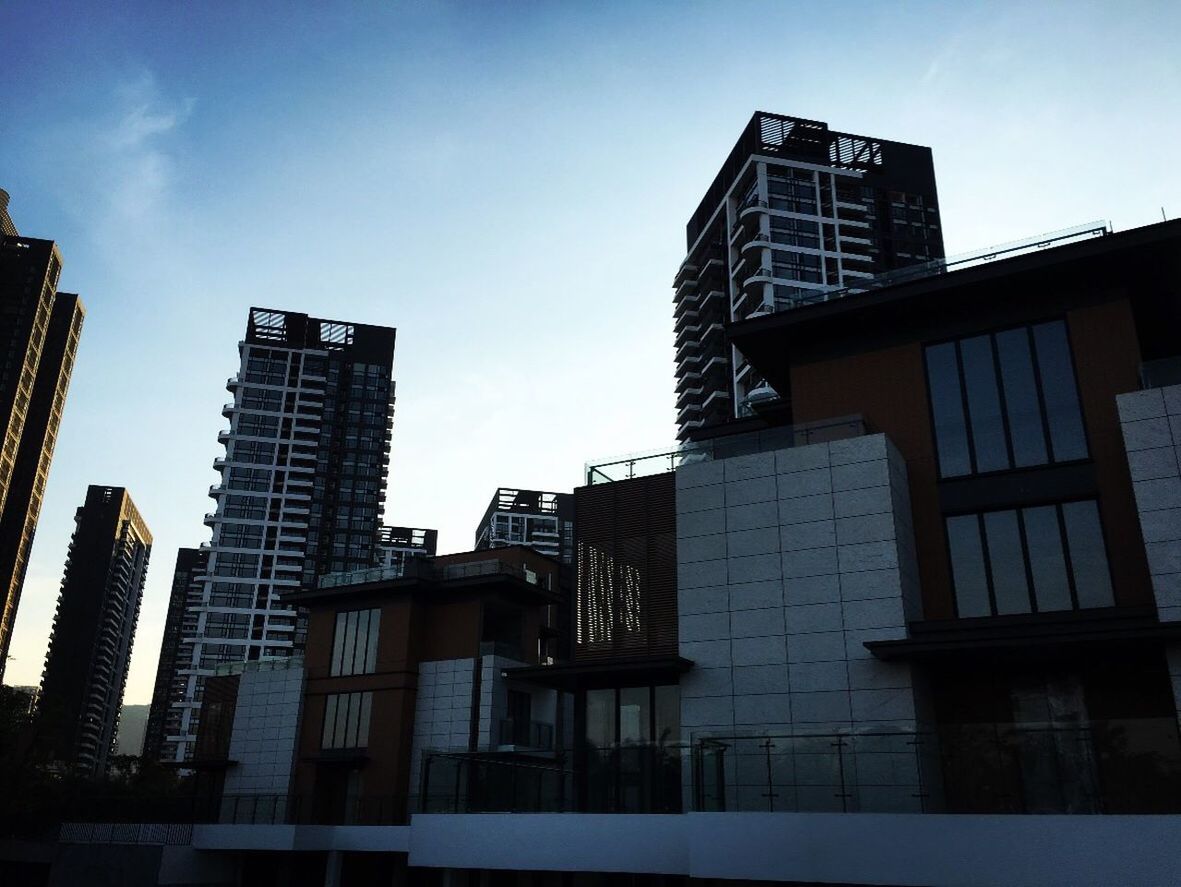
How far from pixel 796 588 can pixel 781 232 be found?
7799 centimetres

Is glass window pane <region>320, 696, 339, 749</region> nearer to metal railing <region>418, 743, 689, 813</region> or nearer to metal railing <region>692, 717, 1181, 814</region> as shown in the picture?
metal railing <region>418, 743, 689, 813</region>

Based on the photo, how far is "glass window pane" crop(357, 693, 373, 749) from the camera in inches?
1864

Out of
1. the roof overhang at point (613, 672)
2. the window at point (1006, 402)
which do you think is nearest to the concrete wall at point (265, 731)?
the roof overhang at point (613, 672)

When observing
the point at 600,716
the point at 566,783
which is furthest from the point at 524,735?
the point at 566,783

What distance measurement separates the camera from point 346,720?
48.2 m

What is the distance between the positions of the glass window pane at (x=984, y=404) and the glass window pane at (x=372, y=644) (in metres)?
33.5

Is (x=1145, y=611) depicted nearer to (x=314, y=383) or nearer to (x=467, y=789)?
(x=467, y=789)

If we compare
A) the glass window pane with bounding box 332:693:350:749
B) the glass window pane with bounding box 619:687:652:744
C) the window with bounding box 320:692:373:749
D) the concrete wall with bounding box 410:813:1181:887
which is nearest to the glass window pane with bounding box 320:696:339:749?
the window with bounding box 320:692:373:749

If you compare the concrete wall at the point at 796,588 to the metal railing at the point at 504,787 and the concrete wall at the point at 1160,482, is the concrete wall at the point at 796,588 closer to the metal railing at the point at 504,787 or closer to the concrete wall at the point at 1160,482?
the metal railing at the point at 504,787

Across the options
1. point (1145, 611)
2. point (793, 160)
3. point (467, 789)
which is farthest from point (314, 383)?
point (1145, 611)

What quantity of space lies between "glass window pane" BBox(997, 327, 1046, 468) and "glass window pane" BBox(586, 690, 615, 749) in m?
12.7

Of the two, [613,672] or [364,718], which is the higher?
[613,672]

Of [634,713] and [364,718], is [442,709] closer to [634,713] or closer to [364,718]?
[364,718]

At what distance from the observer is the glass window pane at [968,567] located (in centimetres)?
2336
